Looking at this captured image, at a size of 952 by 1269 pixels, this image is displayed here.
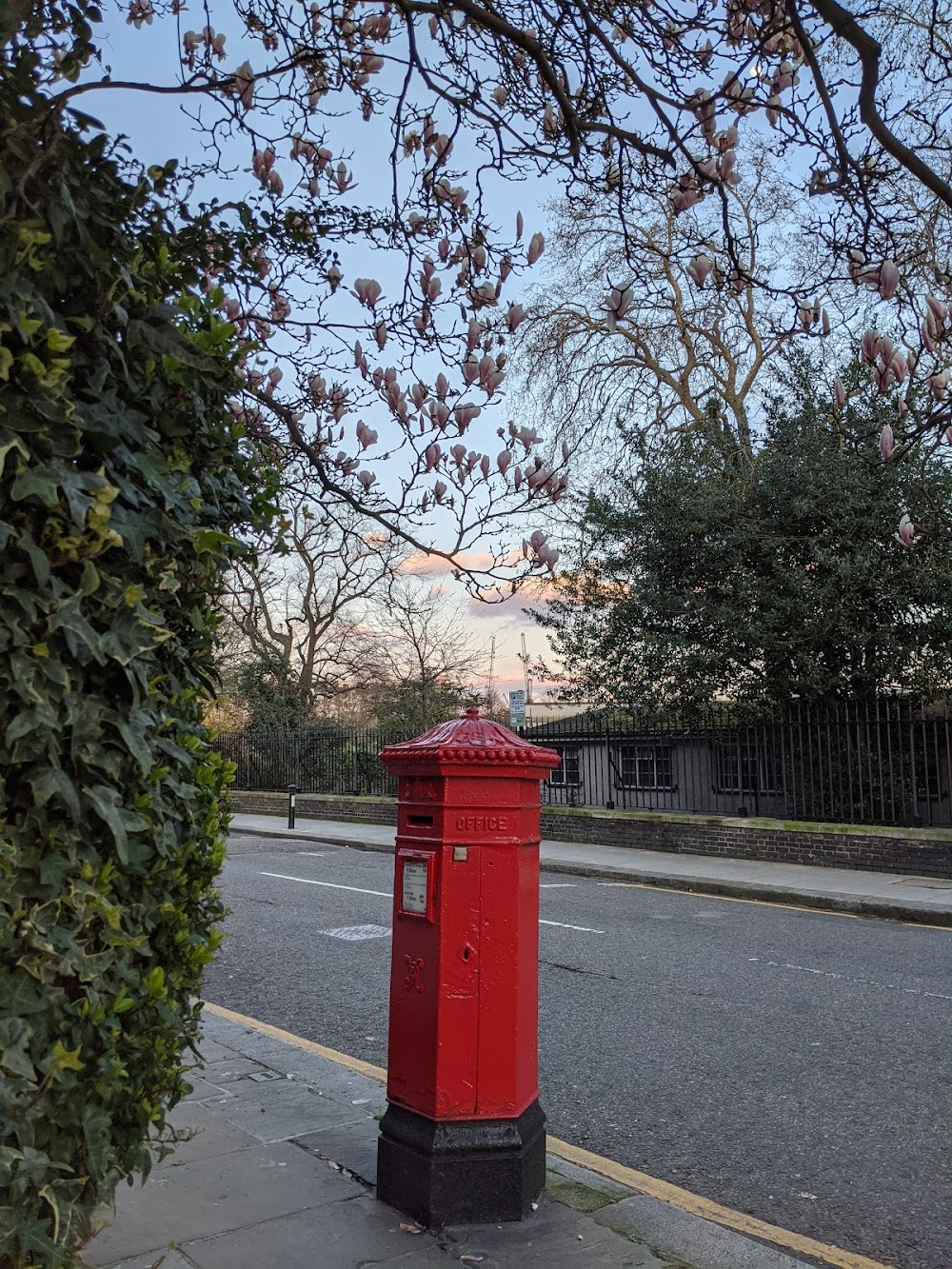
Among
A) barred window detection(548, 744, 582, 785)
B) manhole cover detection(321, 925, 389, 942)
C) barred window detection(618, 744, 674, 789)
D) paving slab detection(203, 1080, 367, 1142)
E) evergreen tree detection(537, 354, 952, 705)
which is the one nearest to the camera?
paving slab detection(203, 1080, 367, 1142)

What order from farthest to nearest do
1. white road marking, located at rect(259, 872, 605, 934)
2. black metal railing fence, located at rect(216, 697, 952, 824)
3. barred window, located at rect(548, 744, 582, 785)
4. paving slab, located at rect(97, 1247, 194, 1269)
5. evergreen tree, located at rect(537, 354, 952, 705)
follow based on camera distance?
barred window, located at rect(548, 744, 582, 785) → evergreen tree, located at rect(537, 354, 952, 705) → black metal railing fence, located at rect(216, 697, 952, 824) → white road marking, located at rect(259, 872, 605, 934) → paving slab, located at rect(97, 1247, 194, 1269)

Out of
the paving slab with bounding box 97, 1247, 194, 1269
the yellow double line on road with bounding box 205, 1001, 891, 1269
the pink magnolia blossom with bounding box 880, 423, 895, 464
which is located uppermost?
the pink magnolia blossom with bounding box 880, 423, 895, 464

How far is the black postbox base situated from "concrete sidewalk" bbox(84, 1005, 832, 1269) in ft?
0.18

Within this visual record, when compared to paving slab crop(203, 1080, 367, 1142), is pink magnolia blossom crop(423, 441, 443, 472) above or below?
above

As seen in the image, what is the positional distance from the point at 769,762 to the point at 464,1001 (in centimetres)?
1392

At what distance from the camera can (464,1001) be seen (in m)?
3.51

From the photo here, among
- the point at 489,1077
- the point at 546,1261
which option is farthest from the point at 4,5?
the point at 546,1261

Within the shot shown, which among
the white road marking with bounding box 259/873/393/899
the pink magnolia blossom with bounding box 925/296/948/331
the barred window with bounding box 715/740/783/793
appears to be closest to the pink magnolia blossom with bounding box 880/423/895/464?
the pink magnolia blossom with bounding box 925/296/948/331

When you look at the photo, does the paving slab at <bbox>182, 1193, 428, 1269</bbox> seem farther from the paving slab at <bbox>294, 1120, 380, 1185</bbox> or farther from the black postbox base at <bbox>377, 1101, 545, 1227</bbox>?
the paving slab at <bbox>294, 1120, 380, 1185</bbox>

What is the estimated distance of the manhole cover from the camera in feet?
31.1

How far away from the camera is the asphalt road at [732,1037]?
13.4 feet

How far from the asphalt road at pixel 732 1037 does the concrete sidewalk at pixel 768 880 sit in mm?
639

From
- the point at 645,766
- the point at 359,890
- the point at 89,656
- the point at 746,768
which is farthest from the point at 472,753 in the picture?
the point at 645,766

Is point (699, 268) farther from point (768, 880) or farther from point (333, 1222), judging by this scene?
point (768, 880)
